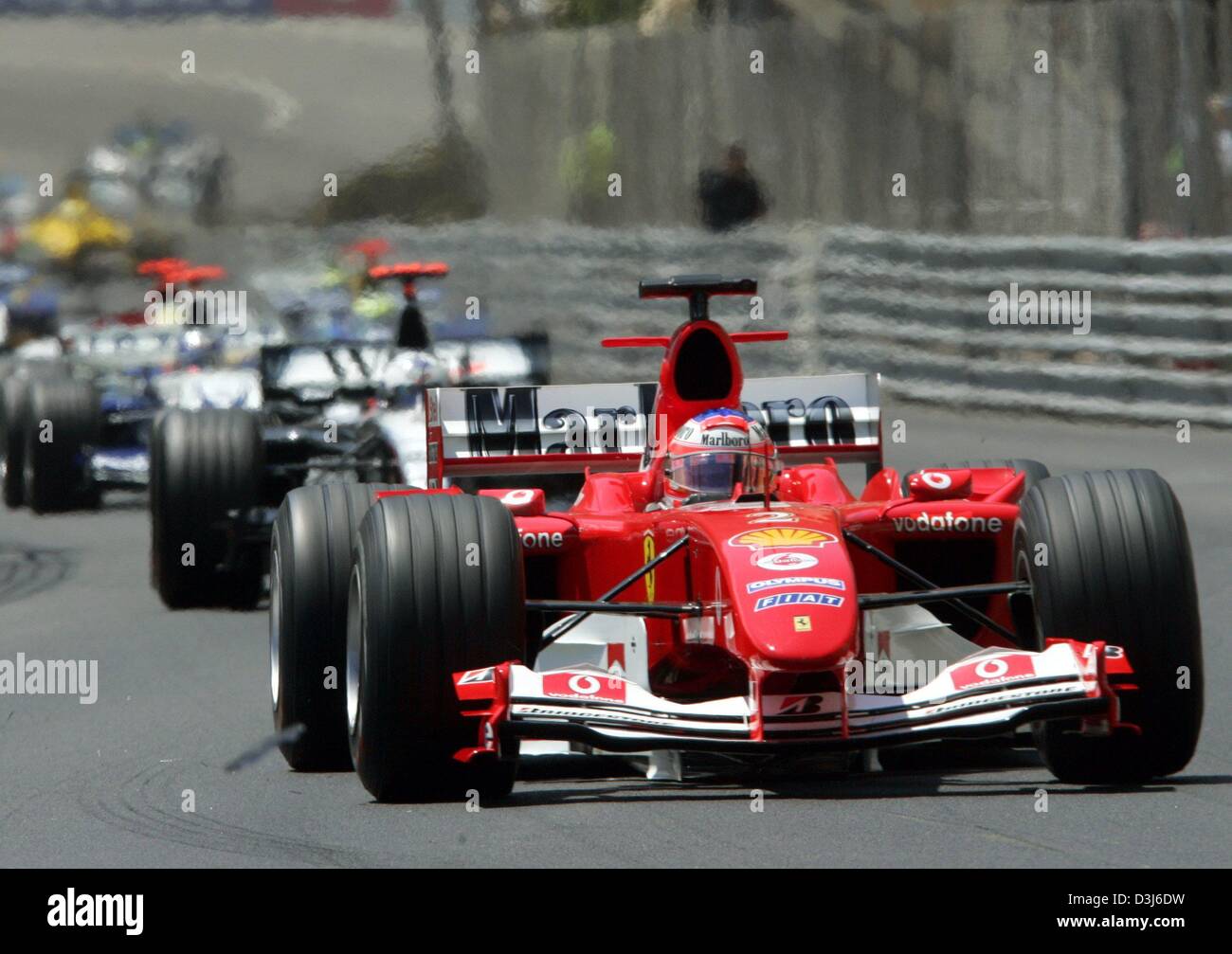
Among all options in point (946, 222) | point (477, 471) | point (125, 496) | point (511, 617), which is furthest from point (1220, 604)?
point (946, 222)

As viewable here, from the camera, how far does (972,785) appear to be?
22.9 ft

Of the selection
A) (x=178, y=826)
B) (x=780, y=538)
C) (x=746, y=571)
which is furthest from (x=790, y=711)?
(x=178, y=826)

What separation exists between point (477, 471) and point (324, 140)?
28.3 ft

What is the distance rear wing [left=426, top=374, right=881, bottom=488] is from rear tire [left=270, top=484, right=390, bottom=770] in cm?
141

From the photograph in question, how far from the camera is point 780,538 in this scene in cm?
686

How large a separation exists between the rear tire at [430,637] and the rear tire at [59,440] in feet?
32.3

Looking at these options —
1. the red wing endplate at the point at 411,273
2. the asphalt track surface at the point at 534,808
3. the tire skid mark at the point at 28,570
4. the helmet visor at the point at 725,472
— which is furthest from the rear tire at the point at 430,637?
the red wing endplate at the point at 411,273

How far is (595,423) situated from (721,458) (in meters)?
1.50

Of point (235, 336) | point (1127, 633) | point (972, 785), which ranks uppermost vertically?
point (235, 336)

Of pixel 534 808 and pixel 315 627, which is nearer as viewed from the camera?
pixel 534 808

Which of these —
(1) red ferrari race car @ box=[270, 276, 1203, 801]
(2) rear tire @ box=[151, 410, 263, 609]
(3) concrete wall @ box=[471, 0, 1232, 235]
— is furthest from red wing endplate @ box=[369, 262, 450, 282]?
(1) red ferrari race car @ box=[270, 276, 1203, 801]

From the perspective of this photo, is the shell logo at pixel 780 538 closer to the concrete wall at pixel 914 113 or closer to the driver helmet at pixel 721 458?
the driver helmet at pixel 721 458

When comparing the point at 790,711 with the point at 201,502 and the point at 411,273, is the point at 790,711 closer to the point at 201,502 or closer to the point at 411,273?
the point at 201,502

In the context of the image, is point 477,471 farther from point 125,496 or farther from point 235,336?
point 125,496
